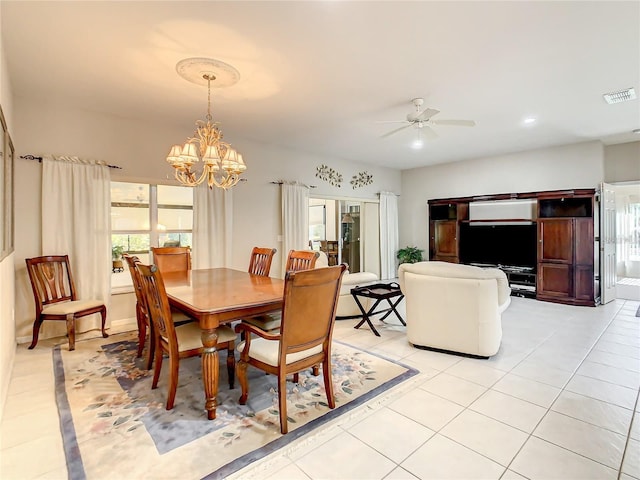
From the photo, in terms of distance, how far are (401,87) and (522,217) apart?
442cm

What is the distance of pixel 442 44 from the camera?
2.66m

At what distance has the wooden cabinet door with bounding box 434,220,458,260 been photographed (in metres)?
7.11

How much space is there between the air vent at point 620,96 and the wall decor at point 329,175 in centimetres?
422

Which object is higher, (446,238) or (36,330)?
(446,238)

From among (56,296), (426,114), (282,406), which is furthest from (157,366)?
(426,114)

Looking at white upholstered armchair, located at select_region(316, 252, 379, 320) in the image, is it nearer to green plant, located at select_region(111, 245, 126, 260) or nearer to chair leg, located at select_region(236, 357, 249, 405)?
chair leg, located at select_region(236, 357, 249, 405)

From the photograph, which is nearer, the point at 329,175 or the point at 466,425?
the point at 466,425

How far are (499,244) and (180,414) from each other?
6306 mm

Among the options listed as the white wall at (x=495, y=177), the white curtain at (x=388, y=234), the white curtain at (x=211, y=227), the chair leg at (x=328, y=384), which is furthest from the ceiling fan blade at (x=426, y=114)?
the white curtain at (x=388, y=234)

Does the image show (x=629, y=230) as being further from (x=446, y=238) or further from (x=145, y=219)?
(x=145, y=219)

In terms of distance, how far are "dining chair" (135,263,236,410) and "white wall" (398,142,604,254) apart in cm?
614

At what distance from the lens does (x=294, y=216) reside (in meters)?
5.94

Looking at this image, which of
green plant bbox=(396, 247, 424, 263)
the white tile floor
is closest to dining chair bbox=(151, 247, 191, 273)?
the white tile floor

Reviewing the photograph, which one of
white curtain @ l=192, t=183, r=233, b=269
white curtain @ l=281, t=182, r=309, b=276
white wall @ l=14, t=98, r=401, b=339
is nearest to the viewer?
white wall @ l=14, t=98, r=401, b=339
